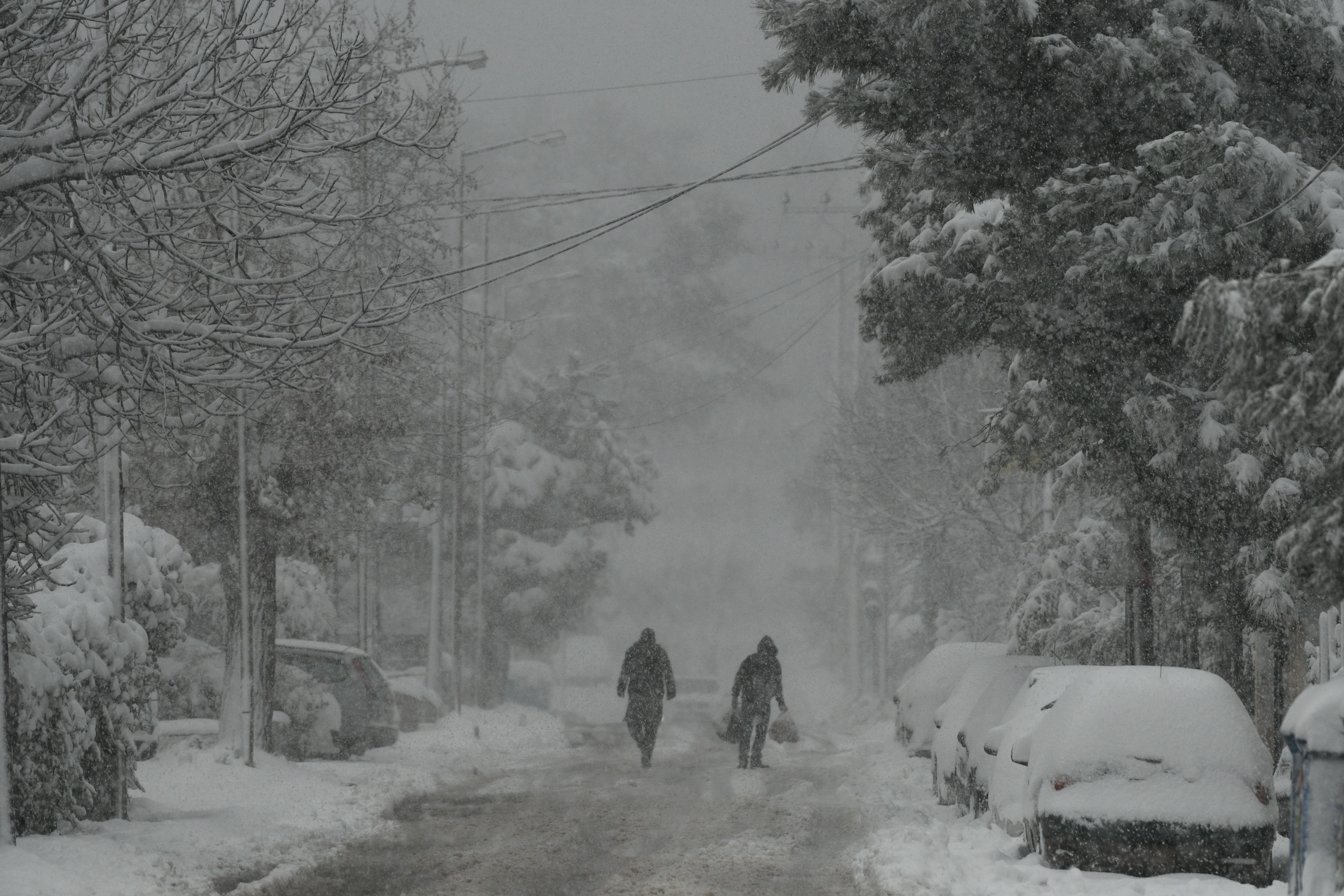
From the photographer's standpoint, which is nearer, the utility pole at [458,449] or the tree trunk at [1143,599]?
the tree trunk at [1143,599]

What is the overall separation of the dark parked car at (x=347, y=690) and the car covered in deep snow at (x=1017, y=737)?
35.4 ft

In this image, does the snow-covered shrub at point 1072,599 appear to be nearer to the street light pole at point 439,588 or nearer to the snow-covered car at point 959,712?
the snow-covered car at point 959,712

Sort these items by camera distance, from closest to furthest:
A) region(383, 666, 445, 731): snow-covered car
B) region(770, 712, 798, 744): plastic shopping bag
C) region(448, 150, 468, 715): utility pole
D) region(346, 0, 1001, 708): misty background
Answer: region(448, 150, 468, 715): utility pole < region(770, 712, 798, 744): plastic shopping bag < region(383, 666, 445, 731): snow-covered car < region(346, 0, 1001, 708): misty background

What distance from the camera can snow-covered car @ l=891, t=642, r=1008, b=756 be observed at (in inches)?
738

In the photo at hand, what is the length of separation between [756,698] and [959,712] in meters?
6.09

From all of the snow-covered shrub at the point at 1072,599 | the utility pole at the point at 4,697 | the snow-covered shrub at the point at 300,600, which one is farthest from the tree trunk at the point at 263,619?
the snow-covered shrub at the point at 1072,599

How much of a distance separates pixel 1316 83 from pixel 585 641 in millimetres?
48548

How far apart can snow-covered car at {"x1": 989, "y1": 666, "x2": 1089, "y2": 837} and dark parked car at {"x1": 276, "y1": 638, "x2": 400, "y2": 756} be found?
426 inches

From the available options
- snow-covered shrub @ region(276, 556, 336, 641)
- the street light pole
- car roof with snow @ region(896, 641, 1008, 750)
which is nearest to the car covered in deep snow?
car roof with snow @ region(896, 641, 1008, 750)

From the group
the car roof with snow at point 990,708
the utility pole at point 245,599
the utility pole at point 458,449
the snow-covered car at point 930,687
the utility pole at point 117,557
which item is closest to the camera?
the utility pole at point 117,557

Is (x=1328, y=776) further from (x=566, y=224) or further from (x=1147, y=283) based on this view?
(x=566, y=224)

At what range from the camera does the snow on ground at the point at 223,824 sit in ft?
32.5

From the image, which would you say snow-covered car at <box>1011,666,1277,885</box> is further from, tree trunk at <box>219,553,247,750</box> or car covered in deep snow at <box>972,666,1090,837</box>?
tree trunk at <box>219,553,247,750</box>

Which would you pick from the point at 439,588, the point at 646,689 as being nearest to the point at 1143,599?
the point at 646,689
